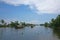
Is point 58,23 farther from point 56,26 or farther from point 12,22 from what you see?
point 12,22

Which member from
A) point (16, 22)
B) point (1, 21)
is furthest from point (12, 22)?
point (1, 21)

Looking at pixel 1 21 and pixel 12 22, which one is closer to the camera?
pixel 1 21

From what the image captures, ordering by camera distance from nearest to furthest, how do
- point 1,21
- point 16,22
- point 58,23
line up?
1. point 58,23
2. point 1,21
3. point 16,22

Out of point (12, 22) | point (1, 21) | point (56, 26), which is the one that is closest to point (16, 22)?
point (12, 22)

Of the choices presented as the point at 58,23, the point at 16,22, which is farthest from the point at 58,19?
the point at 16,22

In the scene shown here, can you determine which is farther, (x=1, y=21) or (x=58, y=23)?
→ (x=1, y=21)

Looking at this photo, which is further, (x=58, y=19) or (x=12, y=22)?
(x=12, y=22)

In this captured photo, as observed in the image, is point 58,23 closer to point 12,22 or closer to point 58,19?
point 58,19

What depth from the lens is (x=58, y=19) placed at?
9100cm

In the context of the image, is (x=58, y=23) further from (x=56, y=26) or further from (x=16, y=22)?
(x=16, y=22)

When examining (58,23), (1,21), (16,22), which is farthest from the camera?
(16,22)

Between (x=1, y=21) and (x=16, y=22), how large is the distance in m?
15.8

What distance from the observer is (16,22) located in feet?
460

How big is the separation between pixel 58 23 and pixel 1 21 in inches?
2294
